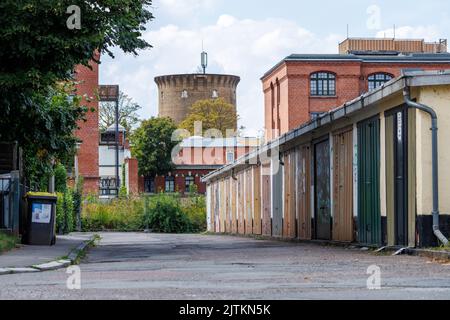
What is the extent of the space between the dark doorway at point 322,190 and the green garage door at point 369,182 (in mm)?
3711

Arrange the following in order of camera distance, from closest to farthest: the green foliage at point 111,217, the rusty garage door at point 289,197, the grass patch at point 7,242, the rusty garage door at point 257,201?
1. the grass patch at point 7,242
2. the rusty garage door at point 289,197
3. the rusty garage door at point 257,201
4. the green foliage at point 111,217

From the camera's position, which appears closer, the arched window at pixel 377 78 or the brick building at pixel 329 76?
the brick building at pixel 329 76

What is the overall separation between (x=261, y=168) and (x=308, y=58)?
1357 inches

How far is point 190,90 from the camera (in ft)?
425

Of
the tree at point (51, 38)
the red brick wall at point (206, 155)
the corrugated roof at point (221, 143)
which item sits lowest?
the tree at point (51, 38)

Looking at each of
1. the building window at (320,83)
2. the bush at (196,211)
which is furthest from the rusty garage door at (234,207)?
the building window at (320,83)

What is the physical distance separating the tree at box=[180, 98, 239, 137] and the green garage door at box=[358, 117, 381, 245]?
3644 inches

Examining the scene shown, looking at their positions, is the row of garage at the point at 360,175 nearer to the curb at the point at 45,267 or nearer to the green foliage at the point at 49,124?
the curb at the point at 45,267

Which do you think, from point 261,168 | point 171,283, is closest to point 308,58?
point 261,168

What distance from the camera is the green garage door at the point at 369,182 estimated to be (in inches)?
876

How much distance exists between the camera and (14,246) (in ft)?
70.8

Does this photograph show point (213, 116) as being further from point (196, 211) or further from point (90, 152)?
point (196, 211)

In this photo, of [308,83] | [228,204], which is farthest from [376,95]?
[308,83]

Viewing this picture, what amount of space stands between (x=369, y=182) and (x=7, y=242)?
323 inches
